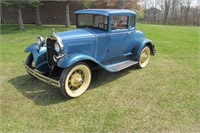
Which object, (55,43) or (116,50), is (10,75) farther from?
(116,50)

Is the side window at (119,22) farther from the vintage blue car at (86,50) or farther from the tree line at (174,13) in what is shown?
the tree line at (174,13)

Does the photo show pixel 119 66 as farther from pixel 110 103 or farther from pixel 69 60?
pixel 69 60

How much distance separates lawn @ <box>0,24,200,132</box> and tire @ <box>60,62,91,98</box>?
137 millimetres

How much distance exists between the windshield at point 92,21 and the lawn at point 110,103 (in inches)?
46.9

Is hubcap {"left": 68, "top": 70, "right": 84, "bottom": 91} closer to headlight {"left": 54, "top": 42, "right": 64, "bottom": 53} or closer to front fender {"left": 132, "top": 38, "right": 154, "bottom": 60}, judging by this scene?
headlight {"left": 54, "top": 42, "right": 64, "bottom": 53}

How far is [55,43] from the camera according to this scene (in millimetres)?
3764

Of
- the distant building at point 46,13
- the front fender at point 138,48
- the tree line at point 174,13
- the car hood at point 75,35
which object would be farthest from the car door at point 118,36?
the tree line at point 174,13

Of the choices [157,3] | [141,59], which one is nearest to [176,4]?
[157,3]

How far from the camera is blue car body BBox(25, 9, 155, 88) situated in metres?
3.80

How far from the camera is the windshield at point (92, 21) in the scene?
443cm

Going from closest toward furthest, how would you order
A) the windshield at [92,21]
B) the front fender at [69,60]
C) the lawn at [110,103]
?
the lawn at [110,103], the front fender at [69,60], the windshield at [92,21]

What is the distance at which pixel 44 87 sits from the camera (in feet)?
13.6

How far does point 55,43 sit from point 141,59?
2.68 m

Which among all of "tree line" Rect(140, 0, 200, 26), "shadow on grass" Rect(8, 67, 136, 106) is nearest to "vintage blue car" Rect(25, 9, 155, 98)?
"shadow on grass" Rect(8, 67, 136, 106)
